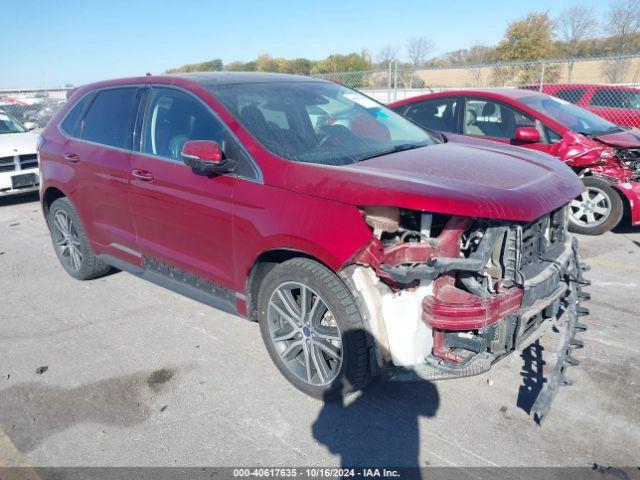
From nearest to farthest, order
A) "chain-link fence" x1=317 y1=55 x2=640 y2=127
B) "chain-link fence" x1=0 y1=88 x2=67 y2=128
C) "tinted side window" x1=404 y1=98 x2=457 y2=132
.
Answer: "tinted side window" x1=404 y1=98 x2=457 y2=132 → "chain-link fence" x1=317 y1=55 x2=640 y2=127 → "chain-link fence" x1=0 y1=88 x2=67 y2=128

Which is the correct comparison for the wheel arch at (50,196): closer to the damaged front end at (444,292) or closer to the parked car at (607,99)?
the damaged front end at (444,292)

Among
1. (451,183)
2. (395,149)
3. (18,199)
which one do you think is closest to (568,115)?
(395,149)

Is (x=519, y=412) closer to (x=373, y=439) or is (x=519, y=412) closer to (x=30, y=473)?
(x=373, y=439)

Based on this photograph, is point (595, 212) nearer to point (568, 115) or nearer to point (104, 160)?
point (568, 115)

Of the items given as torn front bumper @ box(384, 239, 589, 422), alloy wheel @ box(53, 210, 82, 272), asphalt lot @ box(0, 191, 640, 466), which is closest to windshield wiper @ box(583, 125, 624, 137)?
asphalt lot @ box(0, 191, 640, 466)

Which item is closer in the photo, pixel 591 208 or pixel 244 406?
pixel 244 406

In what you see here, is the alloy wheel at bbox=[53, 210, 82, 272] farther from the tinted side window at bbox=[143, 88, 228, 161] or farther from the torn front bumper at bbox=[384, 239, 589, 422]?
the torn front bumper at bbox=[384, 239, 589, 422]

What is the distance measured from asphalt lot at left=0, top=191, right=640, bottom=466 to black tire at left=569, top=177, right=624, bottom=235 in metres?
2.04

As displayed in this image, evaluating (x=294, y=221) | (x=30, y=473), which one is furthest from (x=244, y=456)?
(x=294, y=221)

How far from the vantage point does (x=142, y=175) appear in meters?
3.97

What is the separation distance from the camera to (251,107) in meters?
3.64

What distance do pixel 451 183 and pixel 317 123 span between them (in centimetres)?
131

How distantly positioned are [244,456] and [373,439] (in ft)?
2.27

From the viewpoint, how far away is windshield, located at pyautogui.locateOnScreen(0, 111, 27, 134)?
9.86m
